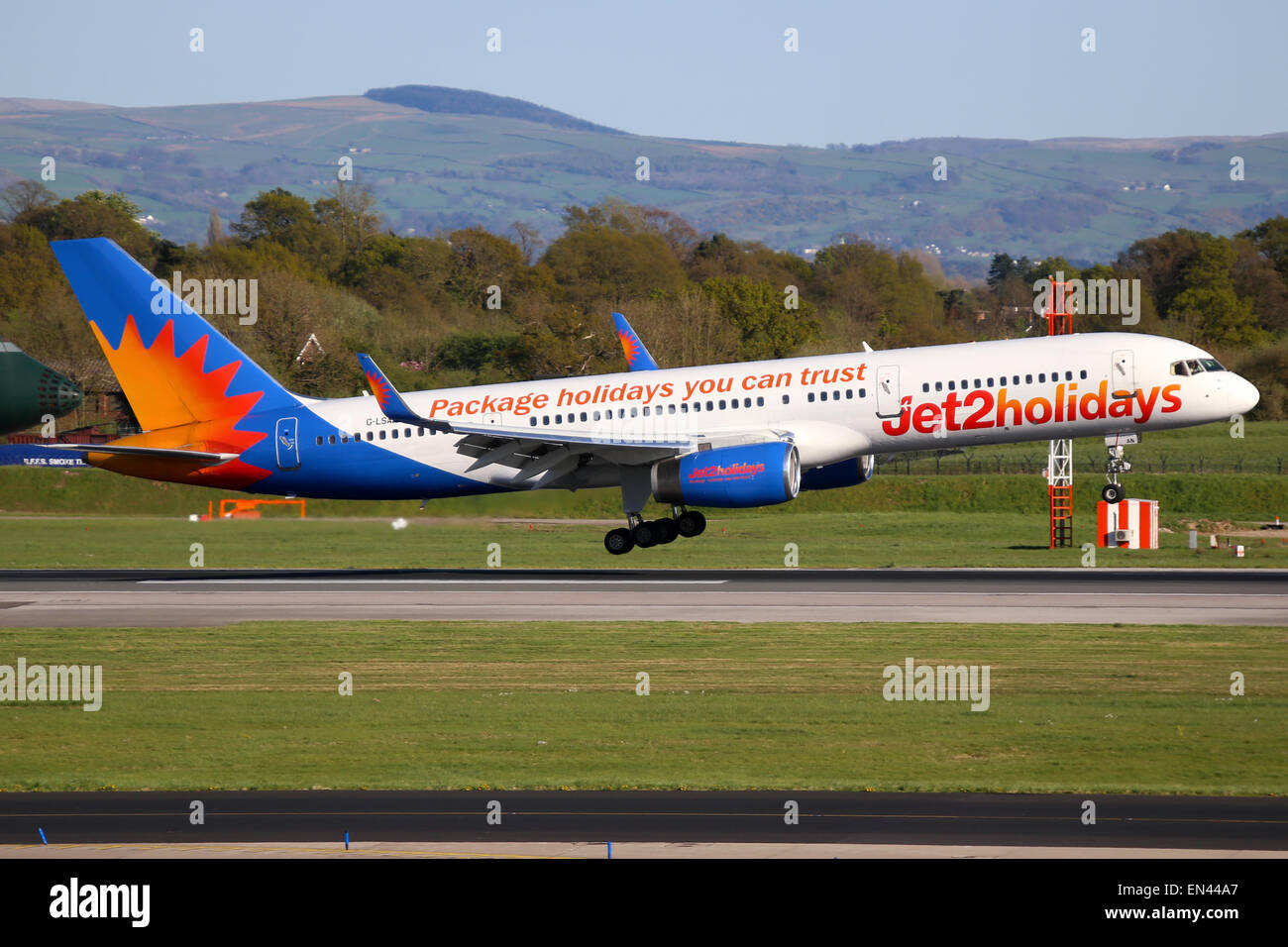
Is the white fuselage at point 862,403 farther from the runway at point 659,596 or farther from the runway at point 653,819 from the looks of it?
the runway at point 653,819

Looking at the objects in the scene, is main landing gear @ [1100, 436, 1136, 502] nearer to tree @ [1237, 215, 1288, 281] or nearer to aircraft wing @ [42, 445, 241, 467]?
aircraft wing @ [42, 445, 241, 467]

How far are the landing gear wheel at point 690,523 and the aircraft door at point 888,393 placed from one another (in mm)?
6546

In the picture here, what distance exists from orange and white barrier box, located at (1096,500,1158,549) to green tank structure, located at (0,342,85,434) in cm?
3956

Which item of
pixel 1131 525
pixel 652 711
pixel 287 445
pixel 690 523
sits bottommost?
pixel 652 711

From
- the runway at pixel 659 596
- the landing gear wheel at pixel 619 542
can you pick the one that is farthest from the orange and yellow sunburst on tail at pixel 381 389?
the landing gear wheel at pixel 619 542

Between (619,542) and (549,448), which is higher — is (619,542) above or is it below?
below

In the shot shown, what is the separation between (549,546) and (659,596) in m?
18.5

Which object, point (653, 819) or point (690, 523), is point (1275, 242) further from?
point (653, 819)

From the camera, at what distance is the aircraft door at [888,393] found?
140 feet

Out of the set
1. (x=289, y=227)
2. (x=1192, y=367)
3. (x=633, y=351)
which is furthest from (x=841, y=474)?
(x=289, y=227)

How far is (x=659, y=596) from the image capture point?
42.9 m

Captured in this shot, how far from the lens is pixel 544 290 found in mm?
149375

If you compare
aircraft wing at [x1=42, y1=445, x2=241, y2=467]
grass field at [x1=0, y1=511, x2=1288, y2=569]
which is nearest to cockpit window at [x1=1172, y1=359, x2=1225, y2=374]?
grass field at [x1=0, y1=511, x2=1288, y2=569]

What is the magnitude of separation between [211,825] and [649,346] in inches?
3076
